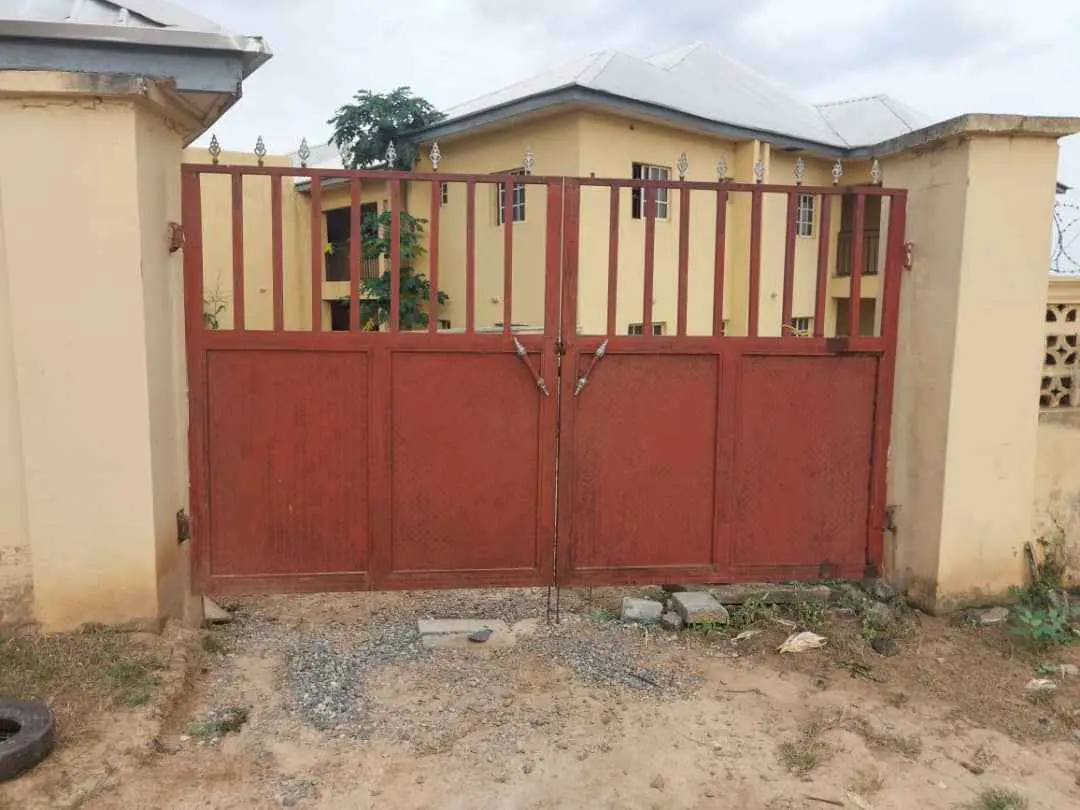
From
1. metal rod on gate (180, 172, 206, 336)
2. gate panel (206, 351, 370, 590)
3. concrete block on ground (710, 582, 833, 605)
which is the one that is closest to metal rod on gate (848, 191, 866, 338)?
concrete block on ground (710, 582, 833, 605)

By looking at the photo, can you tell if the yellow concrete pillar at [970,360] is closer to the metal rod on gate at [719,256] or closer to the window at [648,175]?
the metal rod on gate at [719,256]

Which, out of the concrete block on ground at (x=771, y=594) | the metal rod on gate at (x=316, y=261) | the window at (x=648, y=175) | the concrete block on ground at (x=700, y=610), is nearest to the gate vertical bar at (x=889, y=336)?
the concrete block on ground at (x=771, y=594)

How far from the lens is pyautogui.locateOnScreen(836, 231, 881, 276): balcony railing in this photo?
1495 cm

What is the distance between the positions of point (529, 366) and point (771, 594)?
1.93 meters

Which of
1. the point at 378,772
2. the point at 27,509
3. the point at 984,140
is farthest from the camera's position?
the point at 984,140

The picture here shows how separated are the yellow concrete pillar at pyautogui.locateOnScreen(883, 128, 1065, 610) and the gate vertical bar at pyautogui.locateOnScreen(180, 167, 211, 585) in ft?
12.2

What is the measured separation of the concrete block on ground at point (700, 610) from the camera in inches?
172

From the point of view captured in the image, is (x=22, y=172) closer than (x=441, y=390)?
Yes

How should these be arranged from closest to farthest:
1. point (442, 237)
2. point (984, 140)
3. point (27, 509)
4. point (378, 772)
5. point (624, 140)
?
point (378, 772) < point (27, 509) < point (984, 140) < point (624, 140) < point (442, 237)

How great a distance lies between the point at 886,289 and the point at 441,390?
98.5 inches

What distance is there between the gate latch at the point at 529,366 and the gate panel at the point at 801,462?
108 centimetres

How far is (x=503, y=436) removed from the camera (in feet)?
13.9

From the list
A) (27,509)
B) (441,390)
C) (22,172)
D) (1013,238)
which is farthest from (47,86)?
(1013,238)

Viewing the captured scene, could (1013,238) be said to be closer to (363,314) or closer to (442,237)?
(442,237)
